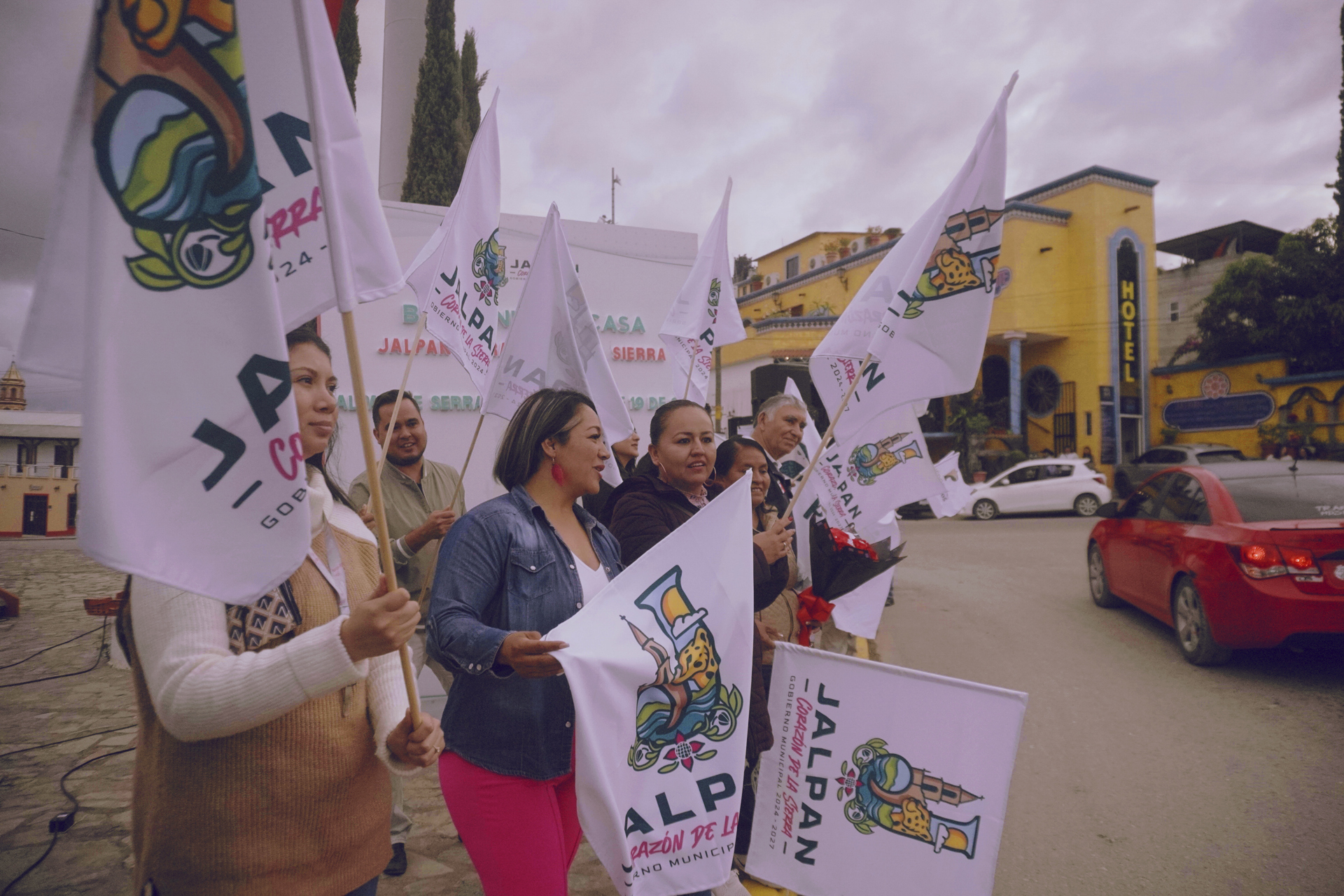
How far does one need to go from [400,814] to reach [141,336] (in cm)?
304

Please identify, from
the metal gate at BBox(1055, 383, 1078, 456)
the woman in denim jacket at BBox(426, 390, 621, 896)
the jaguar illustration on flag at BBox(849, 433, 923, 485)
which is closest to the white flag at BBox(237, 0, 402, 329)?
the woman in denim jacket at BBox(426, 390, 621, 896)

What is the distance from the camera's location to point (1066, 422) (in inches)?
1083

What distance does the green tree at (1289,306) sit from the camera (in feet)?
80.1

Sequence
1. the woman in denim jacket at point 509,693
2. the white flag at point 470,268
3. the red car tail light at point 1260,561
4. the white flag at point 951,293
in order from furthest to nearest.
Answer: the red car tail light at point 1260,561 → the white flag at point 470,268 → the white flag at point 951,293 → the woman in denim jacket at point 509,693

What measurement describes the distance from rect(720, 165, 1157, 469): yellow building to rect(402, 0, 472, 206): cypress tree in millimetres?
14252

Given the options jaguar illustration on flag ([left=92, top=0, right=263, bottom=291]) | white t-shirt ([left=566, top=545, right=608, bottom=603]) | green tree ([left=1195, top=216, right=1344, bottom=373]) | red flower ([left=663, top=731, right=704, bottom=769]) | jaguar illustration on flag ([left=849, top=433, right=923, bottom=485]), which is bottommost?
red flower ([left=663, top=731, right=704, bottom=769])

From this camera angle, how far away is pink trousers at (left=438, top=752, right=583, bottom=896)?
6.69 ft

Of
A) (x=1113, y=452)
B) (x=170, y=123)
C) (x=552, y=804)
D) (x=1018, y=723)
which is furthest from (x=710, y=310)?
(x=1113, y=452)

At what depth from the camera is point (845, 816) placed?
281 cm

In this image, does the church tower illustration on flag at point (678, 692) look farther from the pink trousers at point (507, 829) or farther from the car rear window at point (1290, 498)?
the car rear window at point (1290, 498)

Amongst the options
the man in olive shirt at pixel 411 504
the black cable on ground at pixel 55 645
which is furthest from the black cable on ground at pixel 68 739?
the man in olive shirt at pixel 411 504

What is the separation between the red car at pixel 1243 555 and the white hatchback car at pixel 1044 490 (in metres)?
11.8

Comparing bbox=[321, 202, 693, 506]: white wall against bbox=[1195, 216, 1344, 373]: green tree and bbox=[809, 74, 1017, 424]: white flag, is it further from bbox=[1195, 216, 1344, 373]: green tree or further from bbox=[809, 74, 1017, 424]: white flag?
bbox=[1195, 216, 1344, 373]: green tree

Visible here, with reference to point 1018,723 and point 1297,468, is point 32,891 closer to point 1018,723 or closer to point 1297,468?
point 1018,723
